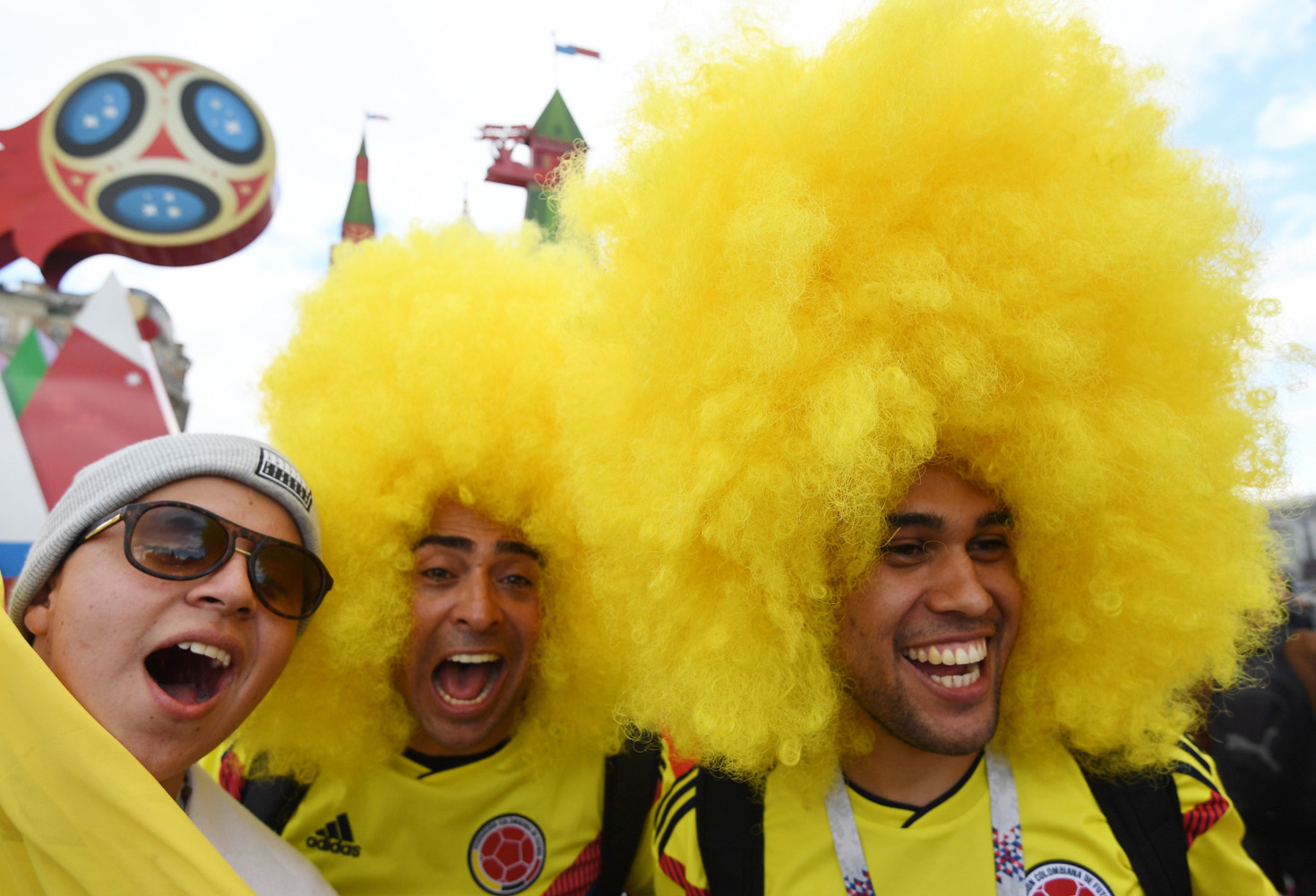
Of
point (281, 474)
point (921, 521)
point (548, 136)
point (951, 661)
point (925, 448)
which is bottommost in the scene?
point (951, 661)

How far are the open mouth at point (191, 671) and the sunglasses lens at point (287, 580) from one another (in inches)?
6.3

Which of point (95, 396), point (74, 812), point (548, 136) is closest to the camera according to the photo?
point (74, 812)

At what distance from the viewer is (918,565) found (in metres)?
1.81

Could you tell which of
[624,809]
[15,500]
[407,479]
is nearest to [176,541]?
[407,479]

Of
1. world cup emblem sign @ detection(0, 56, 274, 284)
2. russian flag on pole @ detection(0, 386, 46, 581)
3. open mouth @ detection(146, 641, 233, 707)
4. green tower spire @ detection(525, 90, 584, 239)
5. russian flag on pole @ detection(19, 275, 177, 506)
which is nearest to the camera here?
open mouth @ detection(146, 641, 233, 707)

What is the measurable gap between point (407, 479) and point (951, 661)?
1.82m

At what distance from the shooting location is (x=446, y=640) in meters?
2.42

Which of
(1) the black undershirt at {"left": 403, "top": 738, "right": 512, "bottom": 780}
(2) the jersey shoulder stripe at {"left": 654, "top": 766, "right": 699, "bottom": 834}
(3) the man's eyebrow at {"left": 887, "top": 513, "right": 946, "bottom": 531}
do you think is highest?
(3) the man's eyebrow at {"left": 887, "top": 513, "right": 946, "bottom": 531}

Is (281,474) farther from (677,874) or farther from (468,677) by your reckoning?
(677,874)

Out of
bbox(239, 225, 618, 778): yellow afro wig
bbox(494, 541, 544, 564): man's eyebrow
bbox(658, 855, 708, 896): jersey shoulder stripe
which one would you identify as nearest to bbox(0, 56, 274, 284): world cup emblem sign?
bbox(239, 225, 618, 778): yellow afro wig

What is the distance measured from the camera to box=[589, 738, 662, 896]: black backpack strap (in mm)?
2484

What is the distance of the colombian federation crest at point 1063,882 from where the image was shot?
5.76ft

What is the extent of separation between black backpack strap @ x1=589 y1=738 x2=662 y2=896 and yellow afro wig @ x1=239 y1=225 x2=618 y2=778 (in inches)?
6.6

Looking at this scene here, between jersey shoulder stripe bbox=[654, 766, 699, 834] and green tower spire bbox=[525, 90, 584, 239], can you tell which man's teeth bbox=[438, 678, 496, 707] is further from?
green tower spire bbox=[525, 90, 584, 239]
